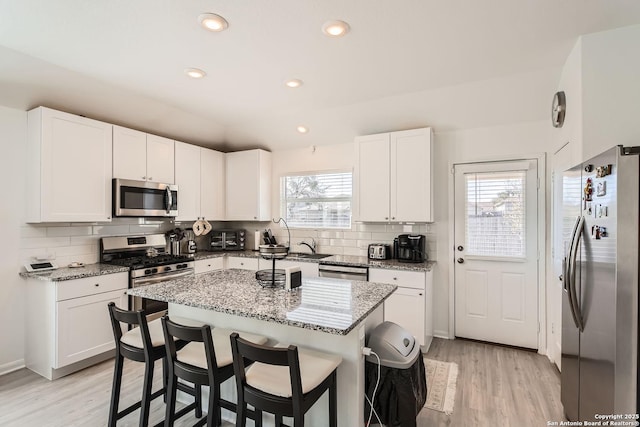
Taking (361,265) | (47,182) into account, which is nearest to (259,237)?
(361,265)

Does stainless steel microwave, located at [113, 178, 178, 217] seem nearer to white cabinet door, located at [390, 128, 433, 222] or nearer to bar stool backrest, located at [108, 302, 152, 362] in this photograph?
bar stool backrest, located at [108, 302, 152, 362]

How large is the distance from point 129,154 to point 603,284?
4.21m

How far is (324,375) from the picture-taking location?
Answer: 159cm

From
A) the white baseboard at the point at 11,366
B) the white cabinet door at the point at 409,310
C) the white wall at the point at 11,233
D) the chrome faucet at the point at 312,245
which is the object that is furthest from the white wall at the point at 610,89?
the white baseboard at the point at 11,366

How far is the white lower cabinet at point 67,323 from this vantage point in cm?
285

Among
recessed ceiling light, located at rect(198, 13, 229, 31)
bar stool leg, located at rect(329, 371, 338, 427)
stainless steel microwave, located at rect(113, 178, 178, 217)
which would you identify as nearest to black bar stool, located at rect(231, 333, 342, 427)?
bar stool leg, located at rect(329, 371, 338, 427)

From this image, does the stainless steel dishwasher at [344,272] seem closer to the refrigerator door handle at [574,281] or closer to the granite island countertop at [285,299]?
the granite island countertop at [285,299]

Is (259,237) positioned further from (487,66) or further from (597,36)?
(597,36)

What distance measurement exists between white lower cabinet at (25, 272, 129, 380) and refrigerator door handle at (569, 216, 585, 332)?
12.3ft

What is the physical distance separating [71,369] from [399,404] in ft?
9.67

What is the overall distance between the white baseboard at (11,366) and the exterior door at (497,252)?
4.50 m

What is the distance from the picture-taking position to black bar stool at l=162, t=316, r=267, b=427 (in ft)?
5.45

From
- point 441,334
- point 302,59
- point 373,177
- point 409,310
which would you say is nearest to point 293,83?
point 302,59

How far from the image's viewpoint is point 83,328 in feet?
9.84
